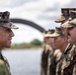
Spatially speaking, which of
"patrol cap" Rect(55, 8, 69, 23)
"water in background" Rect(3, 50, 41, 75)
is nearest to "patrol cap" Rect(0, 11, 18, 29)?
"patrol cap" Rect(55, 8, 69, 23)

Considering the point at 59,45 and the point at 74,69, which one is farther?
the point at 59,45

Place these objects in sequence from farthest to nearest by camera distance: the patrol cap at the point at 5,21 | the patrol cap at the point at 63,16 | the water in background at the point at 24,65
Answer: the water in background at the point at 24,65 < the patrol cap at the point at 63,16 < the patrol cap at the point at 5,21

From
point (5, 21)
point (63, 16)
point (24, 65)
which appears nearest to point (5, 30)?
point (5, 21)

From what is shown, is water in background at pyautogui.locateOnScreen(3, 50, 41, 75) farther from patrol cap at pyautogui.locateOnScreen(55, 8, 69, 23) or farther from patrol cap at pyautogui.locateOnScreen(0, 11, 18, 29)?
patrol cap at pyautogui.locateOnScreen(0, 11, 18, 29)

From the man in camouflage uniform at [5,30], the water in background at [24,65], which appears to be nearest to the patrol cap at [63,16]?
the man in camouflage uniform at [5,30]

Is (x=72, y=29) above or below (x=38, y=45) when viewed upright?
above

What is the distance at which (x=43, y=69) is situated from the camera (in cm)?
1848

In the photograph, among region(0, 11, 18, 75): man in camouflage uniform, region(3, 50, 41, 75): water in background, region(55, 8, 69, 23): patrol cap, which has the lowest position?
region(3, 50, 41, 75): water in background

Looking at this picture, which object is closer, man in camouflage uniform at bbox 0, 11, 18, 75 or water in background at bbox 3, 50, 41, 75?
man in camouflage uniform at bbox 0, 11, 18, 75

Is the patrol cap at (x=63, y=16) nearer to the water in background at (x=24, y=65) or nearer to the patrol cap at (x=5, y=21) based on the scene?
the patrol cap at (x=5, y=21)

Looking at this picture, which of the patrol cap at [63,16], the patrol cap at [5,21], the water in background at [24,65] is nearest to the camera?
the patrol cap at [5,21]

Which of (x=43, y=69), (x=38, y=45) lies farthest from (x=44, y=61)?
(x=38, y=45)

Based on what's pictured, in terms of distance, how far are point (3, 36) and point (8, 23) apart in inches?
7.4

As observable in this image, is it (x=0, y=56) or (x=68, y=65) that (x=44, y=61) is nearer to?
(x=68, y=65)
